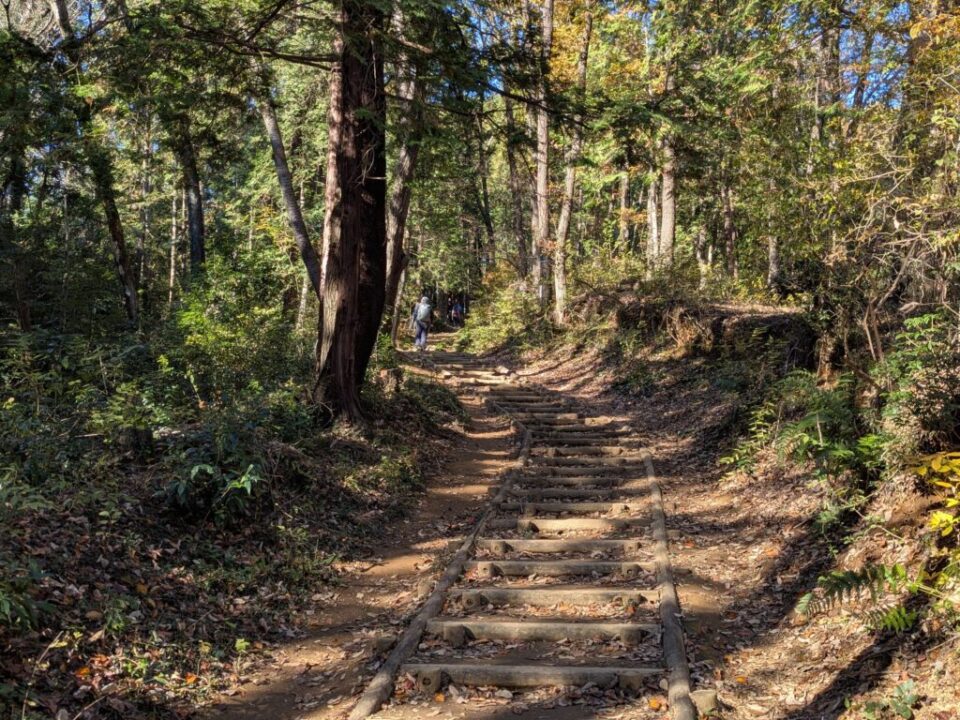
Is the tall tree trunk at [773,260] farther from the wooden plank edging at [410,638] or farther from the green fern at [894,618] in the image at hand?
the green fern at [894,618]

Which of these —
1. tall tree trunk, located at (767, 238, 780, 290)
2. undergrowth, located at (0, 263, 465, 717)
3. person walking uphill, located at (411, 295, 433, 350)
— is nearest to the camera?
undergrowth, located at (0, 263, 465, 717)

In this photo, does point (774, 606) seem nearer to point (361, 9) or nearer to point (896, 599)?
point (896, 599)

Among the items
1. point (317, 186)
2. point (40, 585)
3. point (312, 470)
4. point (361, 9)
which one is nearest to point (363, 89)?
point (361, 9)

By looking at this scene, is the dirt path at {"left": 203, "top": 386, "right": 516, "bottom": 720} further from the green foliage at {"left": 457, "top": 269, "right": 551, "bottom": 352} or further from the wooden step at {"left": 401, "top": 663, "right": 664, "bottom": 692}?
the green foliage at {"left": 457, "top": 269, "right": 551, "bottom": 352}

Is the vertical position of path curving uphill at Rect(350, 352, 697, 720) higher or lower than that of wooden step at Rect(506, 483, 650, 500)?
lower

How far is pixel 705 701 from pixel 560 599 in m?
2.10

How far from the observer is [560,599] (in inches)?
258

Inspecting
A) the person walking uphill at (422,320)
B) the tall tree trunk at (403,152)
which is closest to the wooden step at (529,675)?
the tall tree trunk at (403,152)

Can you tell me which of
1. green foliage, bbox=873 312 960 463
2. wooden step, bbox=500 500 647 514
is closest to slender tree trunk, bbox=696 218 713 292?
wooden step, bbox=500 500 647 514

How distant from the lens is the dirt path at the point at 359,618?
5.25 meters

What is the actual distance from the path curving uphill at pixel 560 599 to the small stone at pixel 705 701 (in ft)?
0.20

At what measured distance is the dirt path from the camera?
5254 millimetres

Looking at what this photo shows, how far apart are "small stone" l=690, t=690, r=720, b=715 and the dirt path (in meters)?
2.23

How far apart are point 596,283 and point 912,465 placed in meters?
17.5
